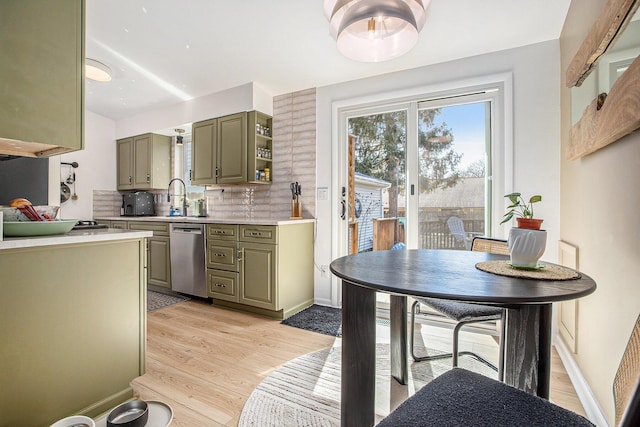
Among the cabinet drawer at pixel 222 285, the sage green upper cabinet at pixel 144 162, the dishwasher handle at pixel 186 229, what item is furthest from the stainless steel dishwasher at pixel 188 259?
the sage green upper cabinet at pixel 144 162

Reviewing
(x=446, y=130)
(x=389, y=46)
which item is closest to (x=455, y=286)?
(x=389, y=46)

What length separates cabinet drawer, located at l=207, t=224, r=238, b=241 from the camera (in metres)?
3.14

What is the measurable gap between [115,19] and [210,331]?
2840mm

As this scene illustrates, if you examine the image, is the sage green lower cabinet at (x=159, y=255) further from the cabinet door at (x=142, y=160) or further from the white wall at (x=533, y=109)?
the white wall at (x=533, y=109)

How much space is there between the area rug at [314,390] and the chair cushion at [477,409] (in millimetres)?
886

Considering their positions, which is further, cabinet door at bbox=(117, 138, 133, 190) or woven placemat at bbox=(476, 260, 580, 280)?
cabinet door at bbox=(117, 138, 133, 190)

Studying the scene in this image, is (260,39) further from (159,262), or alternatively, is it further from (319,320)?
(159,262)

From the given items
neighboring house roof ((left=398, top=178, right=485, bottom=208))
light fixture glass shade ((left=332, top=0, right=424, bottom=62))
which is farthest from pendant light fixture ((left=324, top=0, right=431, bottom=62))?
neighboring house roof ((left=398, top=178, right=485, bottom=208))

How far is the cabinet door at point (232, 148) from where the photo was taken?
3484 mm

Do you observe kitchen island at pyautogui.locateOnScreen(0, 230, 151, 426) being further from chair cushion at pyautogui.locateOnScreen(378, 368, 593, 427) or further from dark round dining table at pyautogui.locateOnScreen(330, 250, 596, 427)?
chair cushion at pyautogui.locateOnScreen(378, 368, 593, 427)

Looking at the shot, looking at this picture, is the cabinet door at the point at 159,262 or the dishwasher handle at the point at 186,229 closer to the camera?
the dishwasher handle at the point at 186,229

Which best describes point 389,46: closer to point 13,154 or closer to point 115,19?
point 13,154

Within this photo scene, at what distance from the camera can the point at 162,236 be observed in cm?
376

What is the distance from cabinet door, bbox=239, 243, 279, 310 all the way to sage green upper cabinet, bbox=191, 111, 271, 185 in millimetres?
891
